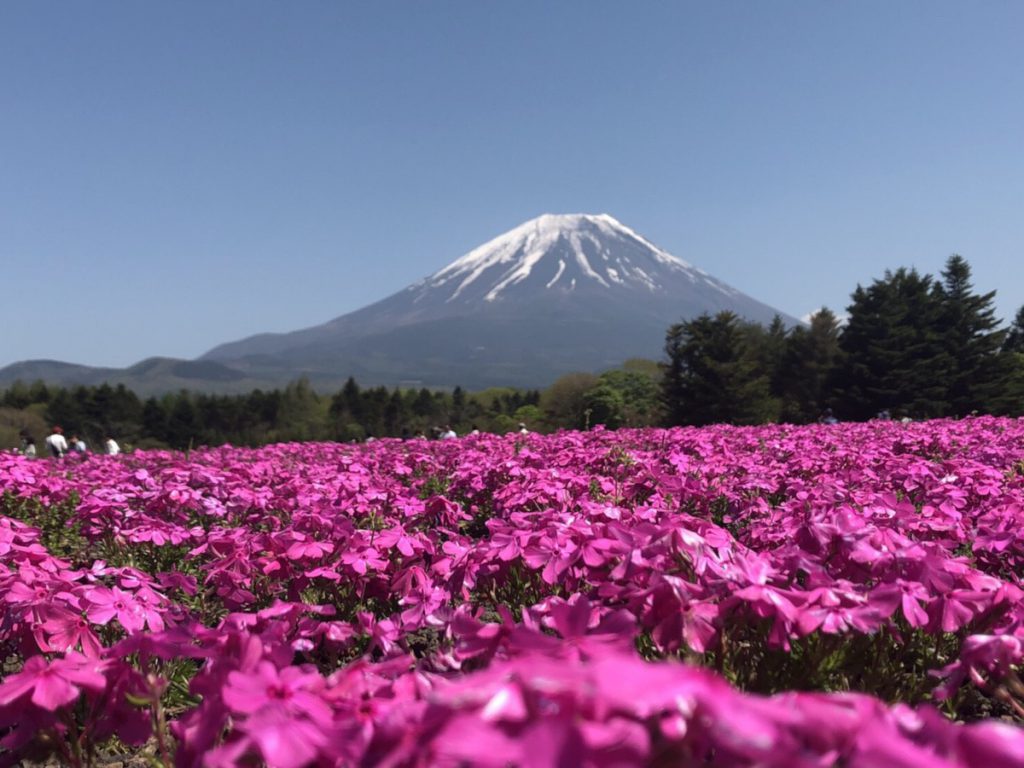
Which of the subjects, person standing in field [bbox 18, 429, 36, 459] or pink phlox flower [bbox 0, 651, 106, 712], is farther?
person standing in field [bbox 18, 429, 36, 459]

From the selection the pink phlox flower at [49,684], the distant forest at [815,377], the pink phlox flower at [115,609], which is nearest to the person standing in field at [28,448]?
the distant forest at [815,377]

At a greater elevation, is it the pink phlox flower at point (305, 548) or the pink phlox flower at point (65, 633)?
the pink phlox flower at point (305, 548)

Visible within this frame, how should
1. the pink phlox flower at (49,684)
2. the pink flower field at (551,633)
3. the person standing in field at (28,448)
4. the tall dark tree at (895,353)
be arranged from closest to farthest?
the pink flower field at (551,633), the pink phlox flower at (49,684), the person standing in field at (28,448), the tall dark tree at (895,353)

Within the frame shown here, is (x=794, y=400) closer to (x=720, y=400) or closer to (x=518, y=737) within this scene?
(x=720, y=400)

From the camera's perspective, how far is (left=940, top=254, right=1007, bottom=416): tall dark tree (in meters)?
33.9

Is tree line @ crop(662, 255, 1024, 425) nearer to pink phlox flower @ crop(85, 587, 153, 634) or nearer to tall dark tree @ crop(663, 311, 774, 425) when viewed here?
tall dark tree @ crop(663, 311, 774, 425)

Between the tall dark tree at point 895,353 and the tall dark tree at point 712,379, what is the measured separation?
533cm

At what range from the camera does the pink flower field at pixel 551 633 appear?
80 centimetres

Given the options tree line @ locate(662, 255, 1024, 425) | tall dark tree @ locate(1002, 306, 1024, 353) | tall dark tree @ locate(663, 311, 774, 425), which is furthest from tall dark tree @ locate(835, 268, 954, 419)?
tall dark tree @ locate(1002, 306, 1024, 353)

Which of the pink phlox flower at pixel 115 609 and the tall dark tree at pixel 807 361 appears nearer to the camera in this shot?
the pink phlox flower at pixel 115 609

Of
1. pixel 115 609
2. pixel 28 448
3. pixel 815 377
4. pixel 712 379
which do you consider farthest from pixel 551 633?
pixel 815 377

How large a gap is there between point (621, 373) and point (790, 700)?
39.8 meters

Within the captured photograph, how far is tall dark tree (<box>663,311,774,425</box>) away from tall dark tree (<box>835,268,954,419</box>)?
17.5 ft

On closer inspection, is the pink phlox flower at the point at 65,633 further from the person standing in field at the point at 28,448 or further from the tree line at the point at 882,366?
the tree line at the point at 882,366
